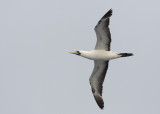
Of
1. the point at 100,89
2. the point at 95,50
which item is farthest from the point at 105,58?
the point at 100,89

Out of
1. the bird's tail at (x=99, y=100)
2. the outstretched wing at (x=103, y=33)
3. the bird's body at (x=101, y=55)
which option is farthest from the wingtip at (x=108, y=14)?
the bird's tail at (x=99, y=100)

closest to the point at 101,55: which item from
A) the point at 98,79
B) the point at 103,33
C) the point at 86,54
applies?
the point at 86,54

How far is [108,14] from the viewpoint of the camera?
2712 cm

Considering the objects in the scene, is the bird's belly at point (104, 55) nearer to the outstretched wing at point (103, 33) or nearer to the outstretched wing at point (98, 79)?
the outstretched wing at point (103, 33)

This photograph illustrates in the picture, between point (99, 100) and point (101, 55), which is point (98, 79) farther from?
point (101, 55)

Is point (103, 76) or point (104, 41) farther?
point (103, 76)

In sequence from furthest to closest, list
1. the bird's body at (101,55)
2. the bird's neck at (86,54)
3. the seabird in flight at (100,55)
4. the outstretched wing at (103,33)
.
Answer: the bird's neck at (86,54) < the bird's body at (101,55) < the seabird in flight at (100,55) < the outstretched wing at (103,33)

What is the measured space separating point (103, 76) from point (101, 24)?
4.70 metres

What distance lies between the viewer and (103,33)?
1080 inches

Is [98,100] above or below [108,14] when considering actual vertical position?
Result: below

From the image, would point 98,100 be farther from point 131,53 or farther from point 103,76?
point 131,53

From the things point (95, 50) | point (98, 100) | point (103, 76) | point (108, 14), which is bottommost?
point (98, 100)

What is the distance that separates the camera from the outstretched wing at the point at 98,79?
29.7 metres

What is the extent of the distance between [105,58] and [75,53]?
7.63 ft
